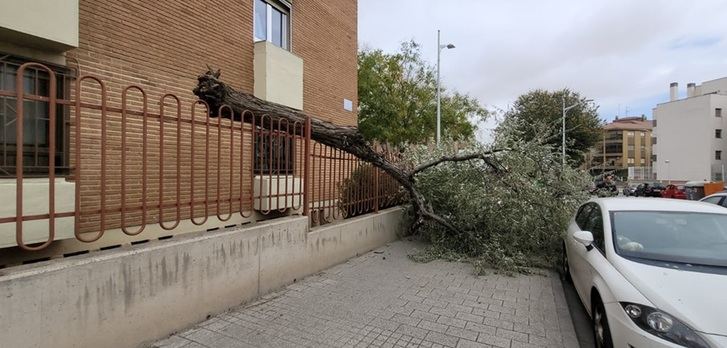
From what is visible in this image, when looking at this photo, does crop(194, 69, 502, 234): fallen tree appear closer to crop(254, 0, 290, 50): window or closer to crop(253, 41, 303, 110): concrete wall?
crop(253, 41, 303, 110): concrete wall

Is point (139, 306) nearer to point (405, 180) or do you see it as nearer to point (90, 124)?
point (90, 124)

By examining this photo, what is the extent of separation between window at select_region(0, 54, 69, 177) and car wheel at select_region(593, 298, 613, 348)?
18.8ft

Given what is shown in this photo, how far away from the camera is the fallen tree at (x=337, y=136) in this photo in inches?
A: 191

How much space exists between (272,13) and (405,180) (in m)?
5.45

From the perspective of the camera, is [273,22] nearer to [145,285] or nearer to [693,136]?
[145,285]

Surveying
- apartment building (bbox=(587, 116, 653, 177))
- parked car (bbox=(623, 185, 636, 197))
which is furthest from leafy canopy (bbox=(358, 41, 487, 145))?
apartment building (bbox=(587, 116, 653, 177))

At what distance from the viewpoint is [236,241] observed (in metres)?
4.61

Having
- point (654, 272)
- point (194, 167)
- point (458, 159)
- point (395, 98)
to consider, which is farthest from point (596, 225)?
point (395, 98)

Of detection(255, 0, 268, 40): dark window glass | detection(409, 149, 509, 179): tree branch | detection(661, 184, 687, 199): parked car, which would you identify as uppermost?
detection(255, 0, 268, 40): dark window glass

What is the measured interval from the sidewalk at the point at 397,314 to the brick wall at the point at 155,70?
1367 millimetres

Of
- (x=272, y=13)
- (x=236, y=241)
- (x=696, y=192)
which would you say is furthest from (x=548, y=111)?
(x=236, y=241)

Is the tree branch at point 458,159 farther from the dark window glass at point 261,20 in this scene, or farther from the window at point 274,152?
the dark window glass at point 261,20

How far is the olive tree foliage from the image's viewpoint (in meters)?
7.38

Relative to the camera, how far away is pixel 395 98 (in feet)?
68.3
